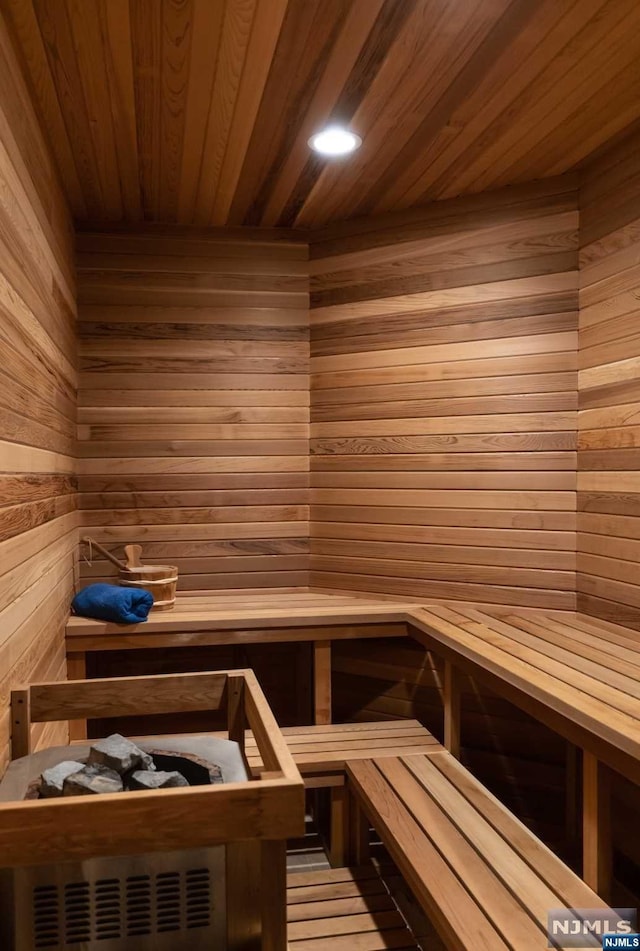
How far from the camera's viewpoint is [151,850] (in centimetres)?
134

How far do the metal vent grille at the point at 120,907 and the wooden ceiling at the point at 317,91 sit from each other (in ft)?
7.49

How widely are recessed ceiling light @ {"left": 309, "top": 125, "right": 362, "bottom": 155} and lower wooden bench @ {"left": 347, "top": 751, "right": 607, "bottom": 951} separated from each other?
8.32 ft

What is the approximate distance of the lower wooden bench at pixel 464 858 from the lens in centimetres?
185

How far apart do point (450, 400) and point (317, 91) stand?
1.61m

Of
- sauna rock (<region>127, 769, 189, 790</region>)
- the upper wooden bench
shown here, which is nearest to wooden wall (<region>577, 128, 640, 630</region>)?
the upper wooden bench

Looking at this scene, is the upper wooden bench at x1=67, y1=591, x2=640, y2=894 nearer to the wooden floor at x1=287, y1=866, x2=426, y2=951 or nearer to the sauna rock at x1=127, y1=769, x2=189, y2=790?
the wooden floor at x1=287, y1=866, x2=426, y2=951

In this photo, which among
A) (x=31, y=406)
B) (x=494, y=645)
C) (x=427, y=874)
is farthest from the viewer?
(x=494, y=645)

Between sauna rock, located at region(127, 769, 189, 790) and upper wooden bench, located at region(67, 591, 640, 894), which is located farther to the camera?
upper wooden bench, located at region(67, 591, 640, 894)

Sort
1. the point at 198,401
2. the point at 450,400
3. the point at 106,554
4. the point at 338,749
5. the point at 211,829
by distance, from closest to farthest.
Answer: the point at 211,829 < the point at 338,749 < the point at 106,554 < the point at 450,400 < the point at 198,401

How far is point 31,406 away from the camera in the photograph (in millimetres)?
2418

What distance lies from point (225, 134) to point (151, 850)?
8.49ft

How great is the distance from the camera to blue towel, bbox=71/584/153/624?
129 inches

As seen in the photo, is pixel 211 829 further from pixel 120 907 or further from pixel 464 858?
pixel 464 858

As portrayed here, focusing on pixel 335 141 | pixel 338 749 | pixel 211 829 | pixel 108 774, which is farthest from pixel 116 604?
pixel 335 141
